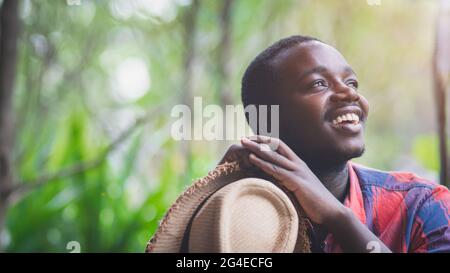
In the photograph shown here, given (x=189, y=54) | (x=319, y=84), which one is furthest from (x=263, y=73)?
(x=189, y=54)

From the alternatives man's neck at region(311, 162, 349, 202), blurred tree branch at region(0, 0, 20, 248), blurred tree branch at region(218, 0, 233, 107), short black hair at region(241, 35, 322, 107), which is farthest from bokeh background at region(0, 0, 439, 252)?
man's neck at region(311, 162, 349, 202)

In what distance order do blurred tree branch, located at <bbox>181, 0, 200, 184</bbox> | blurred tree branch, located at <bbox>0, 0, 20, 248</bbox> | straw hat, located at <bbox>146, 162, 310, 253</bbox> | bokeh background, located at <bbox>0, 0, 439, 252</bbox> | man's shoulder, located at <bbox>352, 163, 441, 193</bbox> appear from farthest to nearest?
blurred tree branch, located at <bbox>181, 0, 200, 184</bbox>, bokeh background, located at <bbox>0, 0, 439, 252</bbox>, blurred tree branch, located at <bbox>0, 0, 20, 248</bbox>, man's shoulder, located at <bbox>352, 163, 441, 193</bbox>, straw hat, located at <bbox>146, 162, 310, 253</bbox>

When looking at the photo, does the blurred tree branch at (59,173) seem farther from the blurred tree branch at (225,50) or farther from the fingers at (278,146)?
the fingers at (278,146)

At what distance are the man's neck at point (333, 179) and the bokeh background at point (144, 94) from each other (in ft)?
2.22

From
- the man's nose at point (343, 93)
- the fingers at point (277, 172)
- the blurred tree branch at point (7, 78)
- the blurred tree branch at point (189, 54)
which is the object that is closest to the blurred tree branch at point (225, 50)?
the blurred tree branch at point (189, 54)

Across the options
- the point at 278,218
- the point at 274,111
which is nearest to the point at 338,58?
the point at 274,111

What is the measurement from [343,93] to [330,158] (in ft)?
0.51

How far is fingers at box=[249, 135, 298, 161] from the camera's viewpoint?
1281 millimetres

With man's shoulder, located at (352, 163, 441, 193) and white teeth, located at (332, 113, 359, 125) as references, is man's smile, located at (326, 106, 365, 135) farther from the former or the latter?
man's shoulder, located at (352, 163, 441, 193)

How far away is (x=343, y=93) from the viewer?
1.38m

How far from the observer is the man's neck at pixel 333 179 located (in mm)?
1395

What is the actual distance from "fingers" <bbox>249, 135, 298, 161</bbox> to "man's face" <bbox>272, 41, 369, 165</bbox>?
112 mm

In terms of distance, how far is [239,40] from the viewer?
2582 mm

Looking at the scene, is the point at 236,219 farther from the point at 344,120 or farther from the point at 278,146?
the point at 344,120
